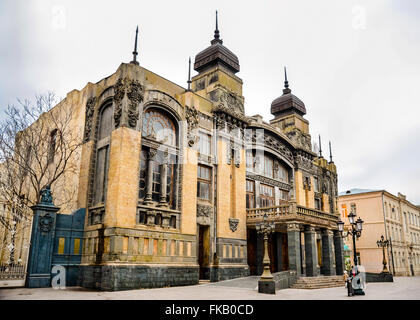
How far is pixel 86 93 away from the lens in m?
23.3

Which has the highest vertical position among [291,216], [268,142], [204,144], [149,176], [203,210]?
[268,142]

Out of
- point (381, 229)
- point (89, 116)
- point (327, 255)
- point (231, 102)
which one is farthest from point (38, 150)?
point (381, 229)

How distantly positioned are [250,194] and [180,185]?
7928 mm

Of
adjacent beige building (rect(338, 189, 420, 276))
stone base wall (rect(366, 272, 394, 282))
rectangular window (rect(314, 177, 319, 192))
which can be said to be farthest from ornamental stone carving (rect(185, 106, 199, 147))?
adjacent beige building (rect(338, 189, 420, 276))

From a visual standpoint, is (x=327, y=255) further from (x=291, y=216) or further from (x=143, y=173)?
(x=143, y=173)

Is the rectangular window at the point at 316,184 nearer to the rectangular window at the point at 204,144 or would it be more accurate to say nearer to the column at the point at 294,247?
the column at the point at 294,247

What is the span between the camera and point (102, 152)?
2131cm

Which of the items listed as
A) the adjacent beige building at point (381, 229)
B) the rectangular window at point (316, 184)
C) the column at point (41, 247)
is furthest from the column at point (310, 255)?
the adjacent beige building at point (381, 229)

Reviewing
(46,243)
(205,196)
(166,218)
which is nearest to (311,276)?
(205,196)

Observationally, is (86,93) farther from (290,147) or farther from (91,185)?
(290,147)

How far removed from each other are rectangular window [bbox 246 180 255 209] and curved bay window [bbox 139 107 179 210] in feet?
25.5

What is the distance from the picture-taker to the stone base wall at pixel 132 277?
17406 mm

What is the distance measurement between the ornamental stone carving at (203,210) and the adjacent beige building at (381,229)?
33678 millimetres

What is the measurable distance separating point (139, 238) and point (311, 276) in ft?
39.7
